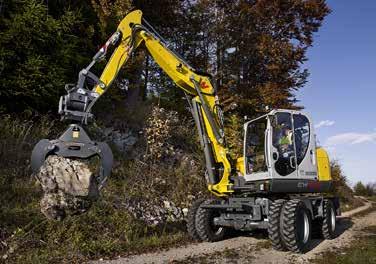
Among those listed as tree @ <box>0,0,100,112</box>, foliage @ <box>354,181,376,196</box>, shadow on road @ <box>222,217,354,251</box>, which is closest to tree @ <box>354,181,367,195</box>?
foliage @ <box>354,181,376,196</box>

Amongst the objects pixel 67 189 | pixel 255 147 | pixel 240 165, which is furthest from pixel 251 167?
pixel 67 189

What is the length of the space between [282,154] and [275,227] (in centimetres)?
174

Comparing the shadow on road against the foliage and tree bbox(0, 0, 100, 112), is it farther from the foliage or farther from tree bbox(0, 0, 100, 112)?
the foliage

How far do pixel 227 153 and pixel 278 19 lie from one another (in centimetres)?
1024

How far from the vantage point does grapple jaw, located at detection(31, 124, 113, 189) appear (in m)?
6.69

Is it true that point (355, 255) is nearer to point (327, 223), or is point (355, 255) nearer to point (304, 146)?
point (327, 223)

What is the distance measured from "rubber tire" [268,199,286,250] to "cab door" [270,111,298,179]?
79 cm

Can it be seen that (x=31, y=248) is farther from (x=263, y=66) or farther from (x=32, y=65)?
(x=263, y=66)

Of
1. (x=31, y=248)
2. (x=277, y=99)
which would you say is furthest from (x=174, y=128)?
(x=31, y=248)

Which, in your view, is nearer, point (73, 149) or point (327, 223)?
point (73, 149)

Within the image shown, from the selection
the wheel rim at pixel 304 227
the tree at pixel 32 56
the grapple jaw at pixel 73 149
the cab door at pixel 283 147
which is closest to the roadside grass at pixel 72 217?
the tree at pixel 32 56

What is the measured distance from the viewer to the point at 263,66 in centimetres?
1869

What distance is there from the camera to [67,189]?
785 cm

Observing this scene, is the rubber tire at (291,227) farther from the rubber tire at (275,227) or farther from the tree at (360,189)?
the tree at (360,189)
